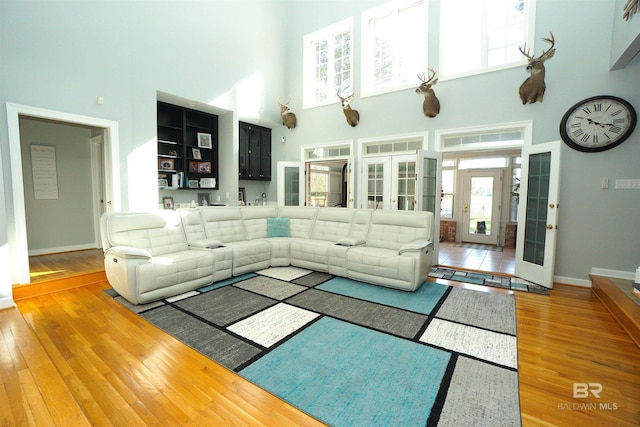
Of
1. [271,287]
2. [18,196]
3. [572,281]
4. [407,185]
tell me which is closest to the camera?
[18,196]

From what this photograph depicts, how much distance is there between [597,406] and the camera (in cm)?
167

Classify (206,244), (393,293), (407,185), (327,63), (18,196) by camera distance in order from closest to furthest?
1. (18,196)
2. (393,293)
3. (206,244)
4. (407,185)
5. (327,63)

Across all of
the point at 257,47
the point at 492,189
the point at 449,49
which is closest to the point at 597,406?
the point at 449,49

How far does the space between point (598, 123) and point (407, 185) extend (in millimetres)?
2619

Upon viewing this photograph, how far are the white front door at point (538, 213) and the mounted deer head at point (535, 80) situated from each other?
707mm

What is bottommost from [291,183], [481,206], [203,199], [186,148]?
[481,206]

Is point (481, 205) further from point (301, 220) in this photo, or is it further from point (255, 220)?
point (255, 220)

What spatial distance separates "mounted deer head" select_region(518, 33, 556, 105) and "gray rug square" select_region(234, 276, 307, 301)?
4.12 m

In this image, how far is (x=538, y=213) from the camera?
397 centimetres

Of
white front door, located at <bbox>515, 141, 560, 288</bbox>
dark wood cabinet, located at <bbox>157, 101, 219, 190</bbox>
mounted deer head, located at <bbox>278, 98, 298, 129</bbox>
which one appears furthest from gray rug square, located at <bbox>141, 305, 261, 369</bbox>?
mounted deer head, located at <bbox>278, 98, 298, 129</bbox>

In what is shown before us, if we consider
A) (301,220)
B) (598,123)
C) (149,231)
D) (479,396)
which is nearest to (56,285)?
(149,231)

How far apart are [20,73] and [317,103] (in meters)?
4.75

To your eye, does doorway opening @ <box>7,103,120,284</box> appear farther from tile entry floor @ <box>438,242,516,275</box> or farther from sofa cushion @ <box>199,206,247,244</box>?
tile entry floor @ <box>438,242,516,275</box>

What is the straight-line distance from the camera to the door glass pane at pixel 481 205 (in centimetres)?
731
